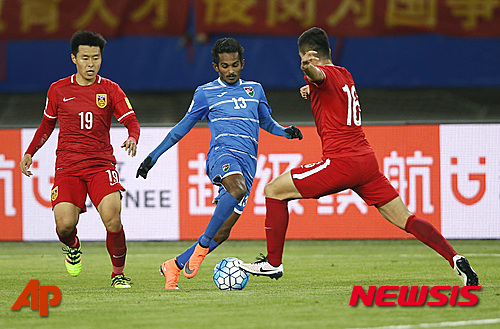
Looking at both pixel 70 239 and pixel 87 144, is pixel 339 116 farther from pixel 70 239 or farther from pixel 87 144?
pixel 70 239

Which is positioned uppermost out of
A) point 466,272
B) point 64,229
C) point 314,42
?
point 314,42

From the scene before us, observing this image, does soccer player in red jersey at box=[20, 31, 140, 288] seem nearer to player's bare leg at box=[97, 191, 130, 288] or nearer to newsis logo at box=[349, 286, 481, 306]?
player's bare leg at box=[97, 191, 130, 288]

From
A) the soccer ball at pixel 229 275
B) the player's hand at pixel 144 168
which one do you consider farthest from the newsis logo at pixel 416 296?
the player's hand at pixel 144 168

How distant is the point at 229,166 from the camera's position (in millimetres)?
7242

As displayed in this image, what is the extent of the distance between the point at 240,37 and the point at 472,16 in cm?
404

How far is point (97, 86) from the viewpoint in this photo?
7508 mm

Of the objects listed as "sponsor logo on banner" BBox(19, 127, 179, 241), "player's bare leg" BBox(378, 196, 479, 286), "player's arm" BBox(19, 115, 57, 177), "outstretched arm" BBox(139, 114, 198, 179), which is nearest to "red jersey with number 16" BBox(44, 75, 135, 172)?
"player's arm" BBox(19, 115, 57, 177)

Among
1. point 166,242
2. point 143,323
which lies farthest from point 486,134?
point 143,323

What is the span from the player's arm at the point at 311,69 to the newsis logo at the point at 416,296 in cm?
152

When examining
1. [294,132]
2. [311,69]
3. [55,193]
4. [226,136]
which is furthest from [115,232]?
[311,69]

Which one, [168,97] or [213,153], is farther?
[168,97]

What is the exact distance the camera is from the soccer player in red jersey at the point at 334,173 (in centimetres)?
654

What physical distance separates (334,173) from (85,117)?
2213 millimetres

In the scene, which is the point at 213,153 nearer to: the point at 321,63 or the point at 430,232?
the point at 321,63
